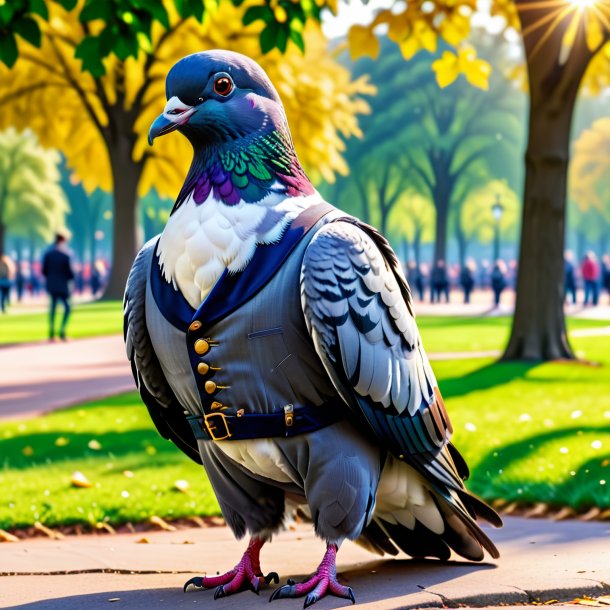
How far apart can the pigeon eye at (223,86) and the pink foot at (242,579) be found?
1.56 m

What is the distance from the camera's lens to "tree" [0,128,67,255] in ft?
177

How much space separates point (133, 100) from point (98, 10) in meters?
20.3

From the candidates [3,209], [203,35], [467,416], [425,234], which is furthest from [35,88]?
[425,234]

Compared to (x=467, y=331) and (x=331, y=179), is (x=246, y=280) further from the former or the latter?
(x=331, y=179)

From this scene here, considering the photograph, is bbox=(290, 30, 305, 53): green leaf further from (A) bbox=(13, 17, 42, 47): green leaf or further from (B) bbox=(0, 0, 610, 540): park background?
(A) bbox=(13, 17, 42, 47): green leaf

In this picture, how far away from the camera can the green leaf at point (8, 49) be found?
721 cm

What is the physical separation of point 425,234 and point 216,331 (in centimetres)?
6309

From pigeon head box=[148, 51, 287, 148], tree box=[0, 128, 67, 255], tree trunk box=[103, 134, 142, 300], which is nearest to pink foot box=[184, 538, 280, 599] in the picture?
pigeon head box=[148, 51, 287, 148]

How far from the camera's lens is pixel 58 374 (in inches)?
528

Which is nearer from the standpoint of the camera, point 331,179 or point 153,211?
point 331,179

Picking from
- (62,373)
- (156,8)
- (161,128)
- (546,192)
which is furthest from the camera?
(62,373)

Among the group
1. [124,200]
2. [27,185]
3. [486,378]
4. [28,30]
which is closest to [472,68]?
[486,378]

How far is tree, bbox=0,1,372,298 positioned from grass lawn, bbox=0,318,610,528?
46.5 ft

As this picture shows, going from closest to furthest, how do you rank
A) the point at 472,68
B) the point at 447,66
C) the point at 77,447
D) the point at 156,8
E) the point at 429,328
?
the point at 156,8, the point at 77,447, the point at 447,66, the point at 472,68, the point at 429,328
